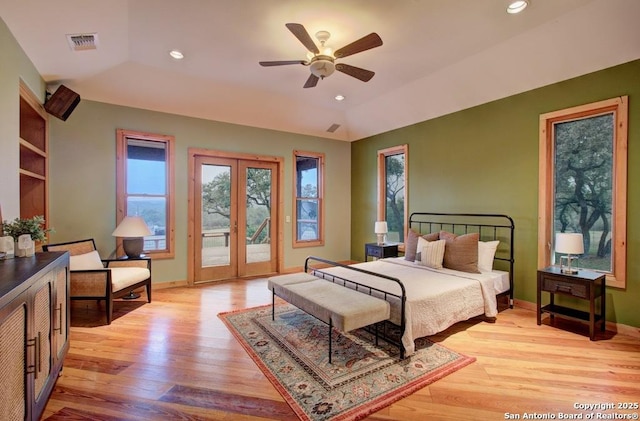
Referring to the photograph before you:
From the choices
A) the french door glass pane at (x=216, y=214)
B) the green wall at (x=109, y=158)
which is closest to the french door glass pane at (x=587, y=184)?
the green wall at (x=109, y=158)

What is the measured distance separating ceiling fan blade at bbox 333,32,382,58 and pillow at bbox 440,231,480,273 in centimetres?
255

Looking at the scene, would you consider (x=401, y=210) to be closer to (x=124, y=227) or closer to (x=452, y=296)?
(x=452, y=296)

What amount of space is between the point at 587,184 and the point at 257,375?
4122 millimetres

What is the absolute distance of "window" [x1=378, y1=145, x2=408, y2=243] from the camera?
18.9 ft

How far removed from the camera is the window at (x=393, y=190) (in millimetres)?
5750

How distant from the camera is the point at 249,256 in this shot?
5.78m

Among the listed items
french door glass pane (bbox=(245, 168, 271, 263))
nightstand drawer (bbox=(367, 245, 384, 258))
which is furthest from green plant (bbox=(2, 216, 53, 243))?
nightstand drawer (bbox=(367, 245, 384, 258))

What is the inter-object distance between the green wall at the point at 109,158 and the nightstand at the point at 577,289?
411cm

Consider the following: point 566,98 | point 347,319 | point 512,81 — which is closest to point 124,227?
point 347,319

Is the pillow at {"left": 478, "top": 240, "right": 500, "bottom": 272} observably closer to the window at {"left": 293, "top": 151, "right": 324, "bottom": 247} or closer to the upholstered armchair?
the window at {"left": 293, "top": 151, "right": 324, "bottom": 247}

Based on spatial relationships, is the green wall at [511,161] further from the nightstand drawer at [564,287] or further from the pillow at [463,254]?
the pillow at [463,254]

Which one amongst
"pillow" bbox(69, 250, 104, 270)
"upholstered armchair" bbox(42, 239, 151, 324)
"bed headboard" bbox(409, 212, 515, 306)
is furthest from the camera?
"bed headboard" bbox(409, 212, 515, 306)

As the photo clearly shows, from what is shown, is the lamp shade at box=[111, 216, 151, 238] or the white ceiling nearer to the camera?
the white ceiling

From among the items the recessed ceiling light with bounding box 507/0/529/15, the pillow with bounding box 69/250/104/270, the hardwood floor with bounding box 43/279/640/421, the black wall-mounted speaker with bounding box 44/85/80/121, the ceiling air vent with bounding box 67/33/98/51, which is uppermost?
the recessed ceiling light with bounding box 507/0/529/15
